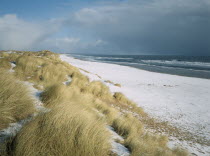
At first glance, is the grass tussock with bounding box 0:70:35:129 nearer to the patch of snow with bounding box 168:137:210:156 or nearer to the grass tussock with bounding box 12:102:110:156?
the grass tussock with bounding box 12:102:110:156

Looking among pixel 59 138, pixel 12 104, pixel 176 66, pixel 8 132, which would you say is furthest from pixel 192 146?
pixel 176 66

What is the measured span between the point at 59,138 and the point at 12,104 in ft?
4.90

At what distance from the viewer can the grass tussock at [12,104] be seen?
248cm

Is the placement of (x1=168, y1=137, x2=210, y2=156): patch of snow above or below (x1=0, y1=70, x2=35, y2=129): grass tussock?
below

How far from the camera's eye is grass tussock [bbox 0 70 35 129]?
2479 millimetres

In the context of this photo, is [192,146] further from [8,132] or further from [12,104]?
[12,104]

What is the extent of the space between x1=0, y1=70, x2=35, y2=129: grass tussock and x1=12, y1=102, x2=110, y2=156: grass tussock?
680 mm

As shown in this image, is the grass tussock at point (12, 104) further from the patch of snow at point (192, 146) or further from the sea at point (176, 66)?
the sea at point (176, 66)

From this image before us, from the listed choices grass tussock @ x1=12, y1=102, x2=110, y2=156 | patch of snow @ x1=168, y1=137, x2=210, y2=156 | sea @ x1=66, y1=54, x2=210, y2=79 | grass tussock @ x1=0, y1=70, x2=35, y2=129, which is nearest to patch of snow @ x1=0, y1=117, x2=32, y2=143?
grass tussock @ x1=0, y1=70, x2=35, y2=129

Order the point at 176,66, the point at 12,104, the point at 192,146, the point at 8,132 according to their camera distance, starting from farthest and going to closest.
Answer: the point at 176,66, the point at 192,146, the point at 12,104, the point at 8,132

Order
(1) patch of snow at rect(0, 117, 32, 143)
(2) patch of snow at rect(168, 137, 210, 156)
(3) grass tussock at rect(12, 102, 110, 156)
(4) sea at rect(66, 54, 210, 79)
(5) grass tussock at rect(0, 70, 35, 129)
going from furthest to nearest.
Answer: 1. (4) sea at rect(66, 54, 210, 79)
2. (2) patch of snow at rect(168, 137, 210, 156)
3. (5) grass tussock at rect(0, 70, 35, 129)
4. (1) patch of snow at rect(0, 117, 32, 143)
5. (3) grass tussock at rect(12, 102, 110, 156)

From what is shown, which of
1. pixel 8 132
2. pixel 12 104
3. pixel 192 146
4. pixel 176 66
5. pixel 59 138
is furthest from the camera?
pixel 176 66

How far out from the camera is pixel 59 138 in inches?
80.7

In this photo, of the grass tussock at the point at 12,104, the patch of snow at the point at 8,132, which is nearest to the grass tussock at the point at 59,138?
the patch of snow at the point at 8,132
